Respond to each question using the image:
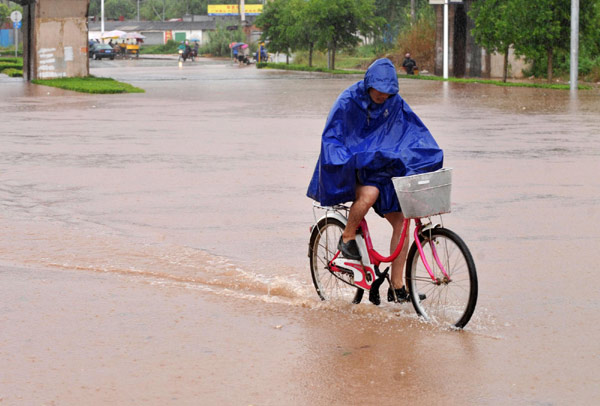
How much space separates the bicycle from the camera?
5.78 m

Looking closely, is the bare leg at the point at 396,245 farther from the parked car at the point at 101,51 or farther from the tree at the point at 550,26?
the parked car at the point at 101,51

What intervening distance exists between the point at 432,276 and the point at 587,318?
996 mm

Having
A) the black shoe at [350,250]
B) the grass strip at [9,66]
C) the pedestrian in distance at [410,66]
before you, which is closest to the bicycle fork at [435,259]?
the black shoe at [350,250]

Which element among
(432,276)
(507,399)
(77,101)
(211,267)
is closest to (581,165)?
(211,267)

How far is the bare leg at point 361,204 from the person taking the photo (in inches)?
238

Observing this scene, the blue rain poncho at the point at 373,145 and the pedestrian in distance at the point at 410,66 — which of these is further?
the pedestrian in distance at the point at 410,66

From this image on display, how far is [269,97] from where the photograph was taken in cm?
3041

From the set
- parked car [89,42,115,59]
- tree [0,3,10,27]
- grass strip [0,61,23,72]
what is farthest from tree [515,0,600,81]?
tree [0,3,10,27]

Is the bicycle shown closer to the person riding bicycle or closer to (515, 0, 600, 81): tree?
the person riding bicycle

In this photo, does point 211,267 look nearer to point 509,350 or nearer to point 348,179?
point 348,179

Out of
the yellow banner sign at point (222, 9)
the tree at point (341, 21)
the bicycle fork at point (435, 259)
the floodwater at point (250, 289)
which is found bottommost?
the floodwater at point (250, 289)

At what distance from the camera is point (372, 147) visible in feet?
19.9

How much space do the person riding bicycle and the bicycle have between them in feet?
0.64

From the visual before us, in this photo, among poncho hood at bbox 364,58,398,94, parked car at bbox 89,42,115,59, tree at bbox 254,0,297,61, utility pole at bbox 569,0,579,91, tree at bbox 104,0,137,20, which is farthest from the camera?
tree at bbox 104,0,137,20
